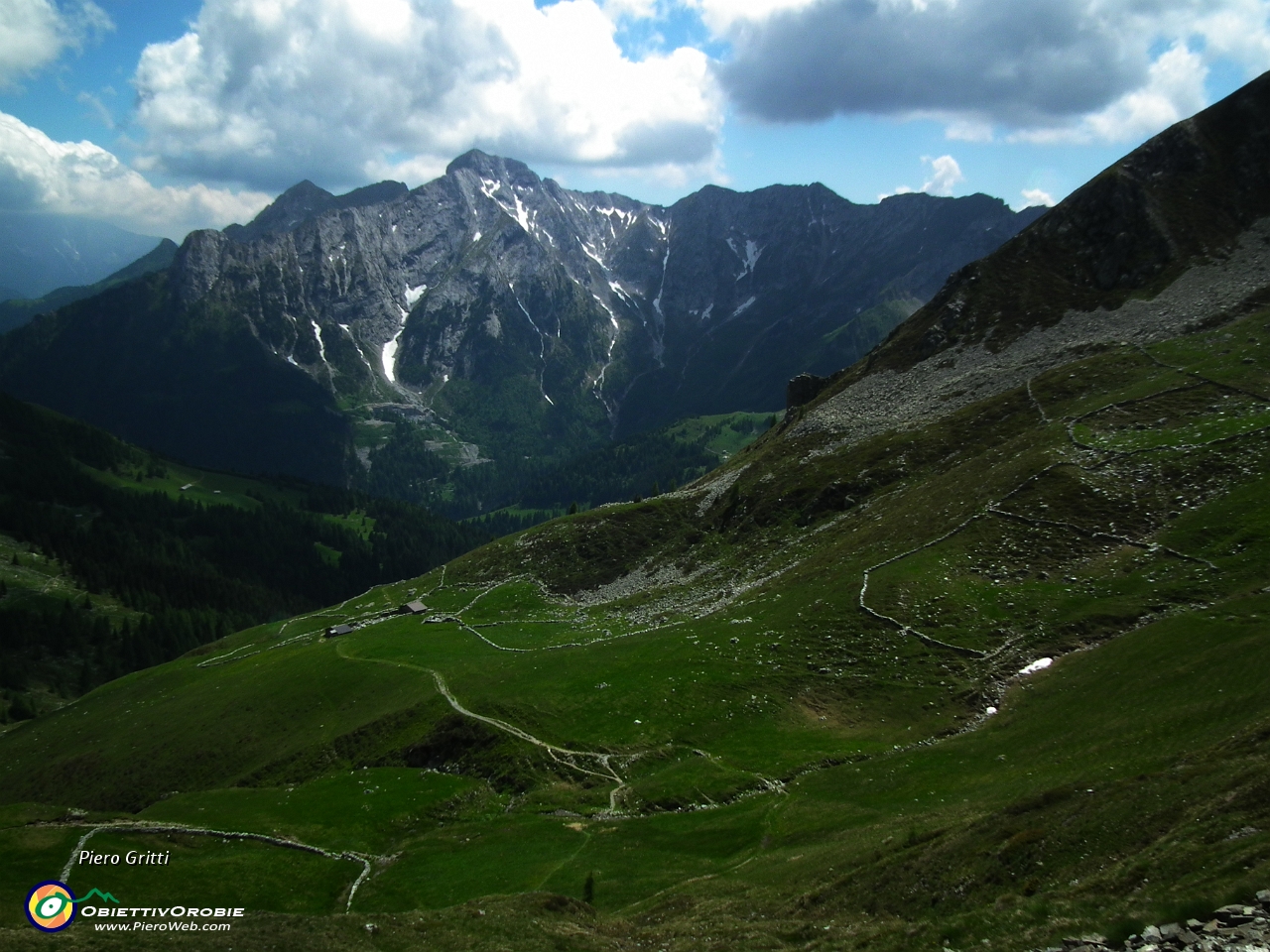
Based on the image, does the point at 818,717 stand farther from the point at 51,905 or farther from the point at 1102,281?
the point at 1102,281

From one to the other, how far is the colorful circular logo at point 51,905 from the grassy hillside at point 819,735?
8.69 ft

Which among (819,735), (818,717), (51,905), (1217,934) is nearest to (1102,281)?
(818,717)

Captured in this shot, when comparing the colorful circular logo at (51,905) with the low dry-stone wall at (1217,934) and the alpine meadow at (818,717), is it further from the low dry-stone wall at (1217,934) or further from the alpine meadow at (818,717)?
the low dry-stone wall at (1217,934)

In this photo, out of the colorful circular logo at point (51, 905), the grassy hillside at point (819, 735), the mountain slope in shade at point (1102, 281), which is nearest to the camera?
the grassy hillside at point (819, 735)

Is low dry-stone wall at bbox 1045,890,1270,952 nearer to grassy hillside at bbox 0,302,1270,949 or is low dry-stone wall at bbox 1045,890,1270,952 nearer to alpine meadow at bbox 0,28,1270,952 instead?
alpine meadow at bbox 0,28,1270,952

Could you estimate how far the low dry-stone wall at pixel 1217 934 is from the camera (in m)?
15.6

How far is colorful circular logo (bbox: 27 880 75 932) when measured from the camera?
36159 millimetres

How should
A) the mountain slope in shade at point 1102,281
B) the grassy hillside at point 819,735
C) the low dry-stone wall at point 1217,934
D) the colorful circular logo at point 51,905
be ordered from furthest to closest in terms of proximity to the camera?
the mountain slope in shade at point 1102,281 → the colorful circular logo at point 51,905 → the grassy hillside at point 819,735 → the low dry-stone wall at point 1217,934

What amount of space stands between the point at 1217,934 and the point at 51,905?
47889 millimetres

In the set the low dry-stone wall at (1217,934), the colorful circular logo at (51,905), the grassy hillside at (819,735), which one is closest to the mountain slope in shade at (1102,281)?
the grassy hillside at (819,735)

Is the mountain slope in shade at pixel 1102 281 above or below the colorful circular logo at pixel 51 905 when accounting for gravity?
above

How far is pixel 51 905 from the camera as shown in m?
38.5

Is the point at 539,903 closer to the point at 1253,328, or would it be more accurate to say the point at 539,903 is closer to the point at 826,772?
the point at 826,772

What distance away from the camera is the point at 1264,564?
53.5 meters
